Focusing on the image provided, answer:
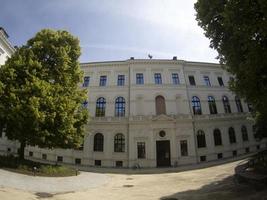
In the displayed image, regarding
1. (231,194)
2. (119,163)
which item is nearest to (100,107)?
(119,163)

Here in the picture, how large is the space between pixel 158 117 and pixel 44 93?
667 inches

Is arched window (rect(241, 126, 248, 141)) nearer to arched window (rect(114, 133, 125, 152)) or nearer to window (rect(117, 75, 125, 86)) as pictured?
arched window (rect(114, 133, 125, 152))

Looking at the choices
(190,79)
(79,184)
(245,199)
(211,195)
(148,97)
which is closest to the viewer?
(245,199)

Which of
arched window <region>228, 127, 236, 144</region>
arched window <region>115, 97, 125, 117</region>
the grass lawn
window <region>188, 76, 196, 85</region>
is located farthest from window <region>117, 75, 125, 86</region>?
the grass lawn

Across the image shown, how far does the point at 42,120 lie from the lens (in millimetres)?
17797

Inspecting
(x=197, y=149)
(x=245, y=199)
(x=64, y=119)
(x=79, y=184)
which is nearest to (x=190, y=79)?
(x=197, y=149)

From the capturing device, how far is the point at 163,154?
1235 inches

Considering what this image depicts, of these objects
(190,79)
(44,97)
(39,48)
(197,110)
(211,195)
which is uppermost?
(190,79)

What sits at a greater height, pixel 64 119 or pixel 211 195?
pixel 64 119

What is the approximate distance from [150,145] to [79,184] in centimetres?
1607

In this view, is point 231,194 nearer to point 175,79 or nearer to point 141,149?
point 141,149

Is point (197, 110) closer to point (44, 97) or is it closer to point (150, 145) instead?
point (150, 145)

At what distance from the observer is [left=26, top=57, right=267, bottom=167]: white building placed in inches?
A: 1248

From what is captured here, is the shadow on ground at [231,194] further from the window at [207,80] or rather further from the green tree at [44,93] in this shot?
the window at [207,80]
